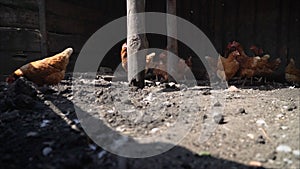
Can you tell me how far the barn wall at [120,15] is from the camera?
4.71 meters

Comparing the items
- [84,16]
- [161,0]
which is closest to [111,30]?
[84,16]

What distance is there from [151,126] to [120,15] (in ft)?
20.3

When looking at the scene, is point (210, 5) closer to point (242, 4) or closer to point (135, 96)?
point (242, 4)

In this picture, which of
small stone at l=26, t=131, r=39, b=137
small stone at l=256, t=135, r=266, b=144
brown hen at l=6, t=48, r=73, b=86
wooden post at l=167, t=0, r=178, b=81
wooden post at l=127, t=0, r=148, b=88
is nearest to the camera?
small stone at l=256, t=135, r=266, b=144

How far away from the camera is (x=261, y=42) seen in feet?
22.3

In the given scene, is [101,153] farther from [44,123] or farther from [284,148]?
[284,148]

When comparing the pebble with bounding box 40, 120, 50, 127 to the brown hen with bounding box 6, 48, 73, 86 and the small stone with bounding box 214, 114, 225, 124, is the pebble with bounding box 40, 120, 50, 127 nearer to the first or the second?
the brown hen with bounding box 6, 48, 73, 86

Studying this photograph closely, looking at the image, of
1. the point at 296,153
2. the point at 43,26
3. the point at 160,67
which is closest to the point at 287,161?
the point at 296,153

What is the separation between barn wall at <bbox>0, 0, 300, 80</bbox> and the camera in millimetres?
4715

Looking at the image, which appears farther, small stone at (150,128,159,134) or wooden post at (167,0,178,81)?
wooden post at (167,0,178,81)

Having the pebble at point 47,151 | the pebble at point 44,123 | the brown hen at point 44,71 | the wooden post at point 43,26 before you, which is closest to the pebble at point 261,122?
the pebble at point 47,151

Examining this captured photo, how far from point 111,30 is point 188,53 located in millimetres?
2114

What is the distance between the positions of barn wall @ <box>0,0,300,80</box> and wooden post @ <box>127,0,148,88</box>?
1.98 metres

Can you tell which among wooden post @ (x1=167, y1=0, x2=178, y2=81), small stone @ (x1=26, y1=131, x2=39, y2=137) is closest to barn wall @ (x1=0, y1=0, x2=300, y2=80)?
wooden post @ (x1=167, y1=0, x2=178, y2=81)
